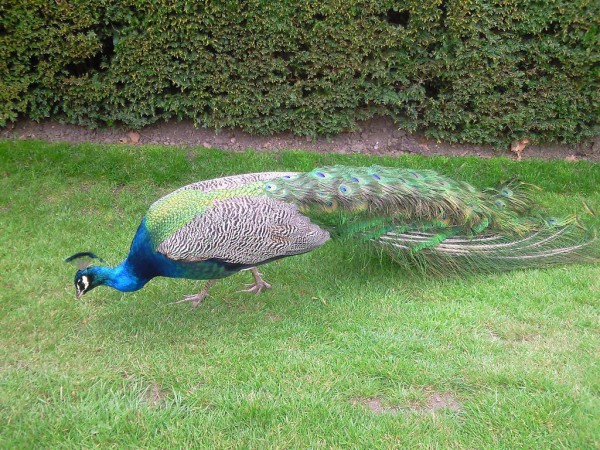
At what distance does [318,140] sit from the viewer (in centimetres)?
594

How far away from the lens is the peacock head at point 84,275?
331 centimetres

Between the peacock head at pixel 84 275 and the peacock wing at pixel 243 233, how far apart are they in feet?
1.40

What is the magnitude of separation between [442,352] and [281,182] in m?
1.43

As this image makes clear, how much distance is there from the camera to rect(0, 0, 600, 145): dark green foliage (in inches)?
208

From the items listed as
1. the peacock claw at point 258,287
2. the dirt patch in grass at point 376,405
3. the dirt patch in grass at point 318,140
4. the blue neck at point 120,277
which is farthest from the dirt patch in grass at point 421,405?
the dirt patch in grass at point 318,140

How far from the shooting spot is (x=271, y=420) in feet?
9.18

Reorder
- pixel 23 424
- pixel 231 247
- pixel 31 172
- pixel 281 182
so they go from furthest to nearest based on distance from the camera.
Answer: pixel 31 172, pixel 281 182, pixel 231 247, pixel 23 424

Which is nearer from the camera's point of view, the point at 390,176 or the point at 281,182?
the point at 281,182

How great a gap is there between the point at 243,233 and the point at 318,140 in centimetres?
282

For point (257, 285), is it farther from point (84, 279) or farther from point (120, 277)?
point (84, 279)

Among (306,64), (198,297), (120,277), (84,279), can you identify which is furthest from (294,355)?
(306,64)

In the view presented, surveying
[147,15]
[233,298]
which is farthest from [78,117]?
[233,298]

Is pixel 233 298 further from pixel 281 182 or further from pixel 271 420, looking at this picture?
pixel 271 420

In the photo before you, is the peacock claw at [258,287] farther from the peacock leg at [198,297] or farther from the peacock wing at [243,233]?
the peacock wing at [243,233]
